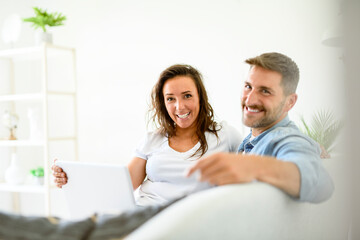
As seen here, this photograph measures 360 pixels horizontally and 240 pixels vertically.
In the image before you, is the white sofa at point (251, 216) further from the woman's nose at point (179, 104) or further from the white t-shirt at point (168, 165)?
the woman's nose at point (179, 104)

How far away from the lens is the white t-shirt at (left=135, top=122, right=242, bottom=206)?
186 cm

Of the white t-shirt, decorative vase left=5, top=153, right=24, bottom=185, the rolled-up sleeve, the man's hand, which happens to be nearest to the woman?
the white t-shirt

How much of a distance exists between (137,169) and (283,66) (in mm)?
939

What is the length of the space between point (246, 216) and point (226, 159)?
143 mm

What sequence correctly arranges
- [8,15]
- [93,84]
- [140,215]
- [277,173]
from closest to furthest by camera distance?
[140,215]
[277,173]
[93,84]
[8,15]

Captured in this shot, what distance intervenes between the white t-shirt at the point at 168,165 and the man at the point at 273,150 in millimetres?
305

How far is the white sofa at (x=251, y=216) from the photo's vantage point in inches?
32.3

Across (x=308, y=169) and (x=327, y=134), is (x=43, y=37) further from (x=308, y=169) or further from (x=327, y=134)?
(x=308, y=169)

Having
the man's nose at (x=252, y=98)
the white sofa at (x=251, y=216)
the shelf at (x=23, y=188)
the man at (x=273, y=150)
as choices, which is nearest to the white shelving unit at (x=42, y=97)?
the shelf at (x=23, y=188)

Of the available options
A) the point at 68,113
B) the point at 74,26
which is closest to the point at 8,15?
the point at 74,26

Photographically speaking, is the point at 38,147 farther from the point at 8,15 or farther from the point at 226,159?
the point at 226,159

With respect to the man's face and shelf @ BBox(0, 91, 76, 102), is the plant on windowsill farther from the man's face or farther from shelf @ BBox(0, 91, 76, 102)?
shelf @ BBox(0, 91, 76, 102)

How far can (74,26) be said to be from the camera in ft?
13.1

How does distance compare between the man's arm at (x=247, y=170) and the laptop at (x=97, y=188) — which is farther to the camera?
the laptop at (x=97, y=188)
